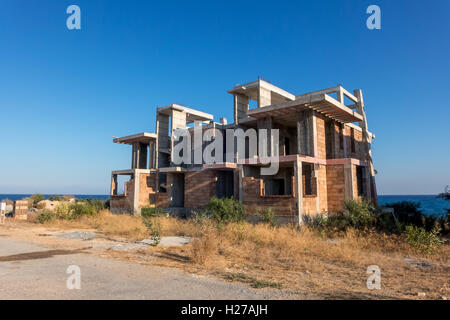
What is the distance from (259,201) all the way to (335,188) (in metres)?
4.23

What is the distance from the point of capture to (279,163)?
16406 mm

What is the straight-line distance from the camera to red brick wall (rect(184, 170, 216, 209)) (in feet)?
63.4

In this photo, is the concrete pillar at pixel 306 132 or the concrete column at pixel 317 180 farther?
the concrete pillar at pixel 306 132

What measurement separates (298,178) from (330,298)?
9.43 meters

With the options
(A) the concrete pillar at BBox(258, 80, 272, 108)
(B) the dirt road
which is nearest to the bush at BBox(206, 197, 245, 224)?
(A) the concrete pillar at BBox(258, 80, 272, 108)

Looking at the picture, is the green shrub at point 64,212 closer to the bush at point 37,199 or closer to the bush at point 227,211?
the bush at point 227,211

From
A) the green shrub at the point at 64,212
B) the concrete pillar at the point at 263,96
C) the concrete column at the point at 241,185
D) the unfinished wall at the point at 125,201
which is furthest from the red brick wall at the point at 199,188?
the green shrub at the point at 64,212

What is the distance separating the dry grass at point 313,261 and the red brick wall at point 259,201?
178 centimetres

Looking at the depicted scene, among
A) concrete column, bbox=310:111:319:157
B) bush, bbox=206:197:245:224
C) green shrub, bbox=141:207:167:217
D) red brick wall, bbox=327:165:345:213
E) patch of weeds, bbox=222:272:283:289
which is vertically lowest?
patch of weeds, bbox=222:272:283:289

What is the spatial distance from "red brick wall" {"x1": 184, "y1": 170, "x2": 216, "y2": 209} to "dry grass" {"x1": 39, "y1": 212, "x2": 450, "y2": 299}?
6492mm

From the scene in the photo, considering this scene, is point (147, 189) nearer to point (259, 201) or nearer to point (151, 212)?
point (151, 212)

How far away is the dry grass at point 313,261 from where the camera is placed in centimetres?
587

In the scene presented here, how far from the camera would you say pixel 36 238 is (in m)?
12.7
